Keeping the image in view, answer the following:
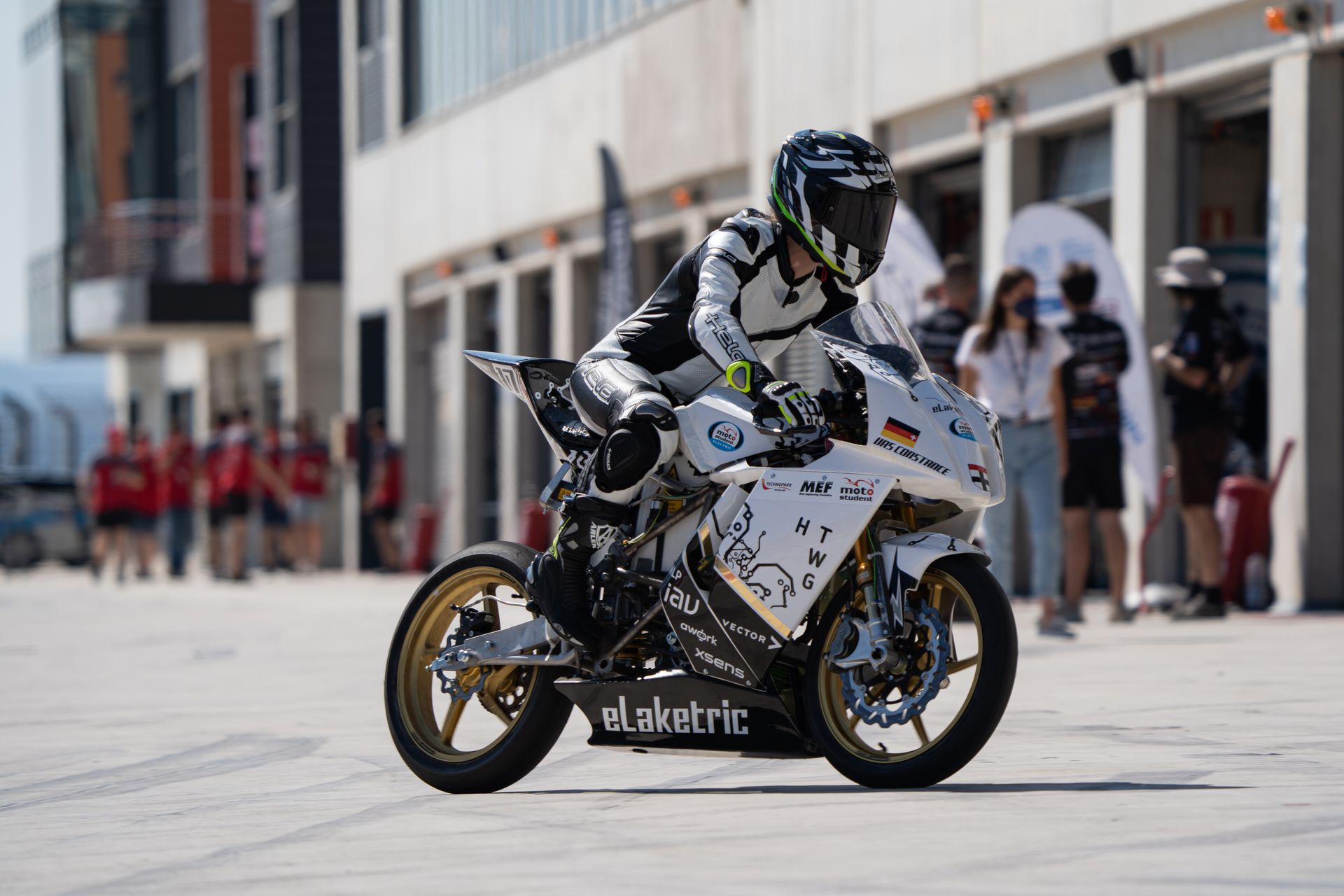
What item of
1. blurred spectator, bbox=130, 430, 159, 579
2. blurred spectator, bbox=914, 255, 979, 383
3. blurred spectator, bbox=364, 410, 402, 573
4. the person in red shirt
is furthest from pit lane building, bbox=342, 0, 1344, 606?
blurred spectator, bbox=130, 430, 159, 579

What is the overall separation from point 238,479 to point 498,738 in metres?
21.6

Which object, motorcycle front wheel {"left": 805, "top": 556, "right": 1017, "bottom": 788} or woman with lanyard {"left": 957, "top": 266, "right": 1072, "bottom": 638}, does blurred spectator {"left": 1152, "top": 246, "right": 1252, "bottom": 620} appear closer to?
woman with lanyard {"left": 957, "top": 266, "right": 1072, "bottom": 638}

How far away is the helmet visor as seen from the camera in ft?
21.1

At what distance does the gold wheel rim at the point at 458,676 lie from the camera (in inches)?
274

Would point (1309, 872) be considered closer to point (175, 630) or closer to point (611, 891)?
point (611, 891)

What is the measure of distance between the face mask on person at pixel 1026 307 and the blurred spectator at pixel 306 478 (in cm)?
1757

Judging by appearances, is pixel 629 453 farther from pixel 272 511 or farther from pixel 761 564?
pixel 272 511

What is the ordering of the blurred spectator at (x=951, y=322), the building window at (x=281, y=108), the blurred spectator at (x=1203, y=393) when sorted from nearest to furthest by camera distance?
the blurred spectator at (x=1203, y=393) → the blurred spectator at (x=951, y=322) → the building window at (x=281, y=108)

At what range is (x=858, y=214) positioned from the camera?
6438 millimetres

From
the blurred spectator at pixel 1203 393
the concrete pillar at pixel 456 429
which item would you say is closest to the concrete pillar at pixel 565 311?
the concrete pillar at pixel 456 429

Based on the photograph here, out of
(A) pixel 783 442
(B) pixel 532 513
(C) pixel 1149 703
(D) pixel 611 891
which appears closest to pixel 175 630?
(B) pixel 532 513

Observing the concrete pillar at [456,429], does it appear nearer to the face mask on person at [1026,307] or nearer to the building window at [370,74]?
the building window at [370,74]

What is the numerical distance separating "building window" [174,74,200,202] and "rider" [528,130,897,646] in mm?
38997

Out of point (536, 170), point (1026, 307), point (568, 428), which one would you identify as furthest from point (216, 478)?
point (568, 428)
